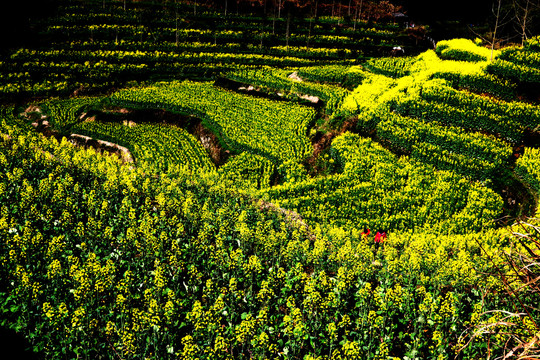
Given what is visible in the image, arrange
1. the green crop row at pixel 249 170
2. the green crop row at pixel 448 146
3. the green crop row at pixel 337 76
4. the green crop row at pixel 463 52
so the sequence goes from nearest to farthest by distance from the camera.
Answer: the green crop row at pixel 448 146 < the green crop row at pixel 249 170 < the green crop row at pixel 463 52 < the green crop row at pixel 337 76

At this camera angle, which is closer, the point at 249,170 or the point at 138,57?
the point at 249,170

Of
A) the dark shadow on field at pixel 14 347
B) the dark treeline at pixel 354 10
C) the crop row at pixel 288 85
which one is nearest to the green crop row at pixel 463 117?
the crop row at pixel 288 85

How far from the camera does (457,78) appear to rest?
31031 millimetres

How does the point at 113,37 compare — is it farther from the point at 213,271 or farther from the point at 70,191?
the point at 213,271

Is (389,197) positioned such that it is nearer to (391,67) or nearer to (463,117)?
(463,117)

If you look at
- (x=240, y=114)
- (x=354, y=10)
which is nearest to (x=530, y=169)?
(x=240, y=114)

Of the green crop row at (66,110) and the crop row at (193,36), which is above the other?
the crop row at (193,36)

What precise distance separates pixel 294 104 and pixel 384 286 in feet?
88.7

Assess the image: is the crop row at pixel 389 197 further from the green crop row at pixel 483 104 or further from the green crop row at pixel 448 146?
the green crop row at pixel 483 104

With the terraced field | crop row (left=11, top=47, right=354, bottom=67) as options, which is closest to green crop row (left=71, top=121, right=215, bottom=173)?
the terraced field

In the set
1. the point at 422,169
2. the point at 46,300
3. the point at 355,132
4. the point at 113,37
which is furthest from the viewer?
the point at 113,37

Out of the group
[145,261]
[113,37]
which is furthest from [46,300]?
[113,37]

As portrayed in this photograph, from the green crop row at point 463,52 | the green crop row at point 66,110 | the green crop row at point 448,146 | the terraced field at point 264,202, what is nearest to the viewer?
the terraced field at point 264,202

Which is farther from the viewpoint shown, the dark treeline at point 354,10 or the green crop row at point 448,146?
the dark treeline at point 354,10
